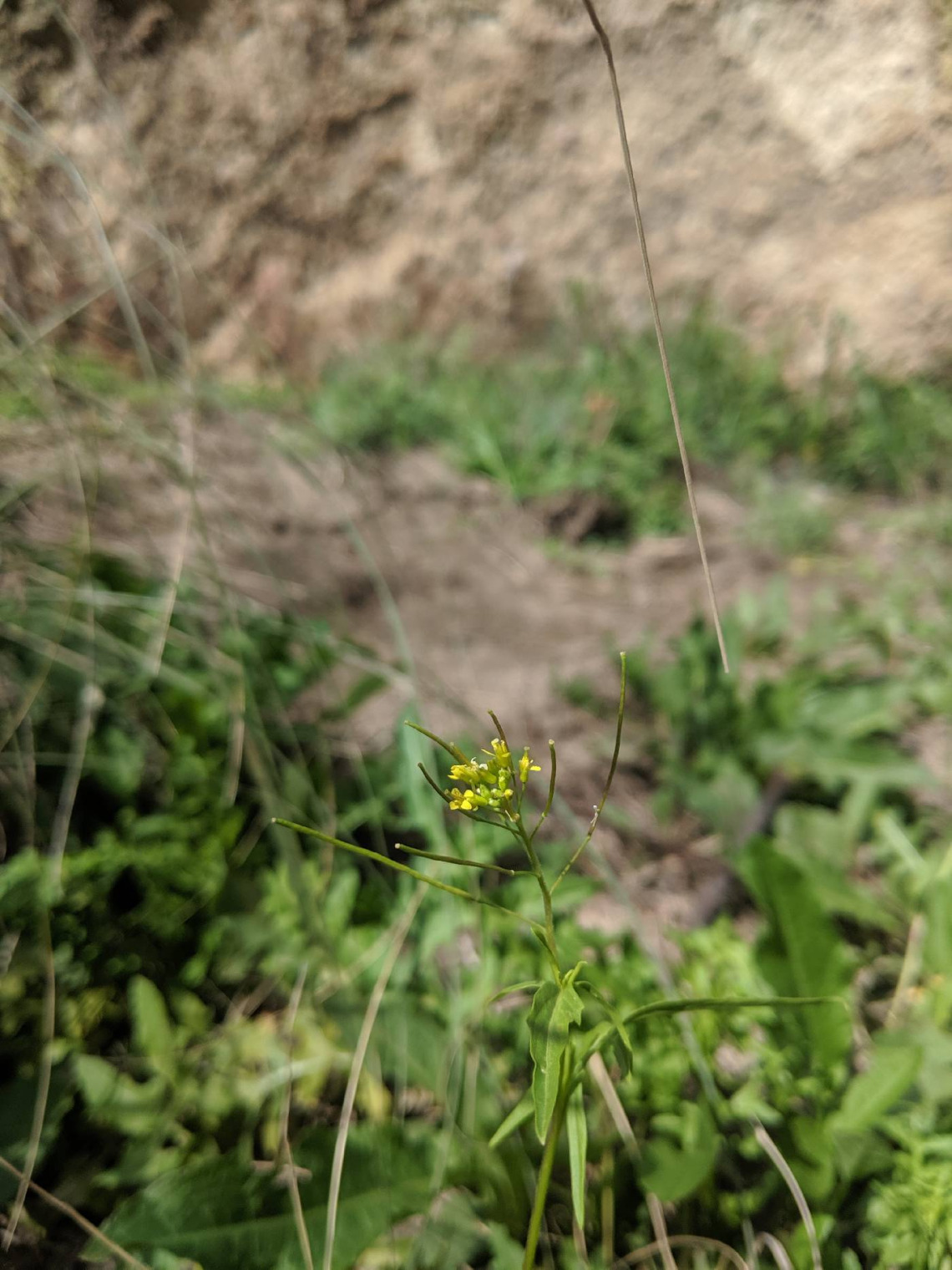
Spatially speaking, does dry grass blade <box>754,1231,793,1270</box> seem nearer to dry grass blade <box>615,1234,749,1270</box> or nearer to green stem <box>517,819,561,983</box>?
dry grass blade <box>615,1234,749,1270</box>

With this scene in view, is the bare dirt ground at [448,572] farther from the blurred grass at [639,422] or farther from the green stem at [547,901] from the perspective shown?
the green stem at [547,901]

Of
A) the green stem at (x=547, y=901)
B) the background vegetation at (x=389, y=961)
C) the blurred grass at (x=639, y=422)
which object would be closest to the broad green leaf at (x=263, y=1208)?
the background vegetation at (x=389, y=961)

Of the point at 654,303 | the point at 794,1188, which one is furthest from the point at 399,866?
the point at 794,1188

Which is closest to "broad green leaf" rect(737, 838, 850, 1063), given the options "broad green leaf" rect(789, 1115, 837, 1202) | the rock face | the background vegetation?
the background vegetation

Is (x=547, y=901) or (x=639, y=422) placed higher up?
(x=639, y=422)

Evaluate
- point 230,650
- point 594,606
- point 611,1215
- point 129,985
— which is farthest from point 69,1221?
point 594,606

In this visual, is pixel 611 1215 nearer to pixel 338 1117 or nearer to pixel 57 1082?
pixel 338 1117

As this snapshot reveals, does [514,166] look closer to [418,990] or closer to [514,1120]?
[418,990]
